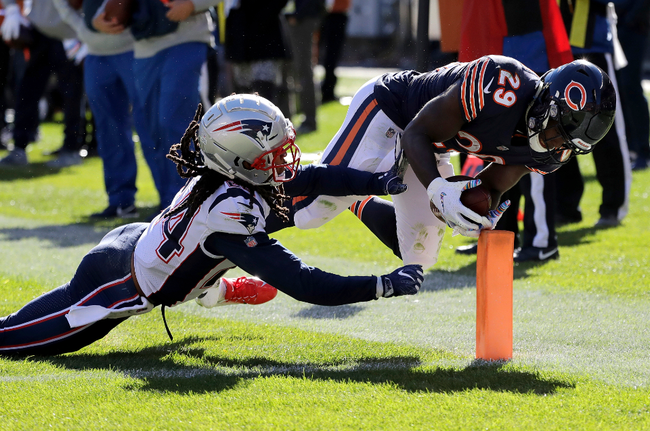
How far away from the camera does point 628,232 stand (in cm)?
644

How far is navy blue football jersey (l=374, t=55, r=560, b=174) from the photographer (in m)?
3.38

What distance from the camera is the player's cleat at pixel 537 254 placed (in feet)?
18.0

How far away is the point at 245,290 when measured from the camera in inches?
161

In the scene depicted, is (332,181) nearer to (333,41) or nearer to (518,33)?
(518,33)

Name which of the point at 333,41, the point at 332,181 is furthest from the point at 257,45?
the point at 332,181

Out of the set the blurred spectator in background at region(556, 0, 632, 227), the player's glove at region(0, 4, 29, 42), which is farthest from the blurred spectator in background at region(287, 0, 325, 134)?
the blurred spectator in background at region(556, 0, 632, 227)

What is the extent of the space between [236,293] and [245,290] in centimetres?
5

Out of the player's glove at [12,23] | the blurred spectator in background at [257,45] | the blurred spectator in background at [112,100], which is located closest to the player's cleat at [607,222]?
the blurred spectator in background at [112,100]

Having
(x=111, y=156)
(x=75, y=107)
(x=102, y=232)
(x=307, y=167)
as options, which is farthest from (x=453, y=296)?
(x=75, y=107)

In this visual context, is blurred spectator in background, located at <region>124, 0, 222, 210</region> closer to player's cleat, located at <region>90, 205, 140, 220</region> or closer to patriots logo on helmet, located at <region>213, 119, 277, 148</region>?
player's cleat, located at <region>90, 205, 140, 220</region>

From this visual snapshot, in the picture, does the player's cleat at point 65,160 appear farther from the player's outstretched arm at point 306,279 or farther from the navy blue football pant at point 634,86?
the player's outstretched arm at point 306,279

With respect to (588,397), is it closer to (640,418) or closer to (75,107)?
(640,418)

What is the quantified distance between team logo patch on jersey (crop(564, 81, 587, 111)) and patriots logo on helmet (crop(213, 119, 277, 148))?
46.7 inches

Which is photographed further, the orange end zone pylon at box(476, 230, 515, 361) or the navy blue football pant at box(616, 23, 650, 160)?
the navy blue football pant at box(616, 23, 650, 160)
